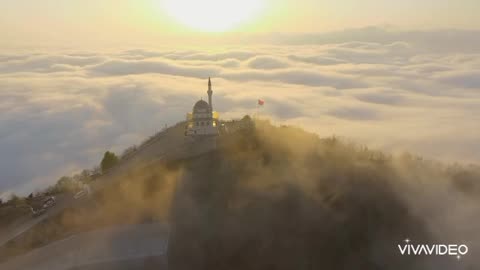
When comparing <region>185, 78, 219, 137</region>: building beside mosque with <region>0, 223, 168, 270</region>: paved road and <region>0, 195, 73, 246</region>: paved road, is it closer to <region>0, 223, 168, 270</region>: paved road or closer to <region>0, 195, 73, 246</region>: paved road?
<region>0, 195, 73, 246</region>: paved road

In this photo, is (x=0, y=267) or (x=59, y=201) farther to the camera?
(x=59, y=201)

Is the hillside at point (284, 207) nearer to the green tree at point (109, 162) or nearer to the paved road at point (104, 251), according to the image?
the paved road at point (104, 251)

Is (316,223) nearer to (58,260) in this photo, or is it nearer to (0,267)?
(58,260)

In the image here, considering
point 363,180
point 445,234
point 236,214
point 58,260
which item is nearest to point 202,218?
point 236,214

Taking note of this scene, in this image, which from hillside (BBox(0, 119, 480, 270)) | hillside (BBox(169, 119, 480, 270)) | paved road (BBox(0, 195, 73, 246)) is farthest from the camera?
paved road (BBox(0, 195, 73, 246))

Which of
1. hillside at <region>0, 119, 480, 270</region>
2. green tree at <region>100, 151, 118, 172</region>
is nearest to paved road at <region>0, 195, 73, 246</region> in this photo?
hillside at <region>0, 119, 480, 270</region>

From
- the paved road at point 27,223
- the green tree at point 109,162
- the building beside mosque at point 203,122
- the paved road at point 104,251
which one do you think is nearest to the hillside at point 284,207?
the paved road at point 104,251
